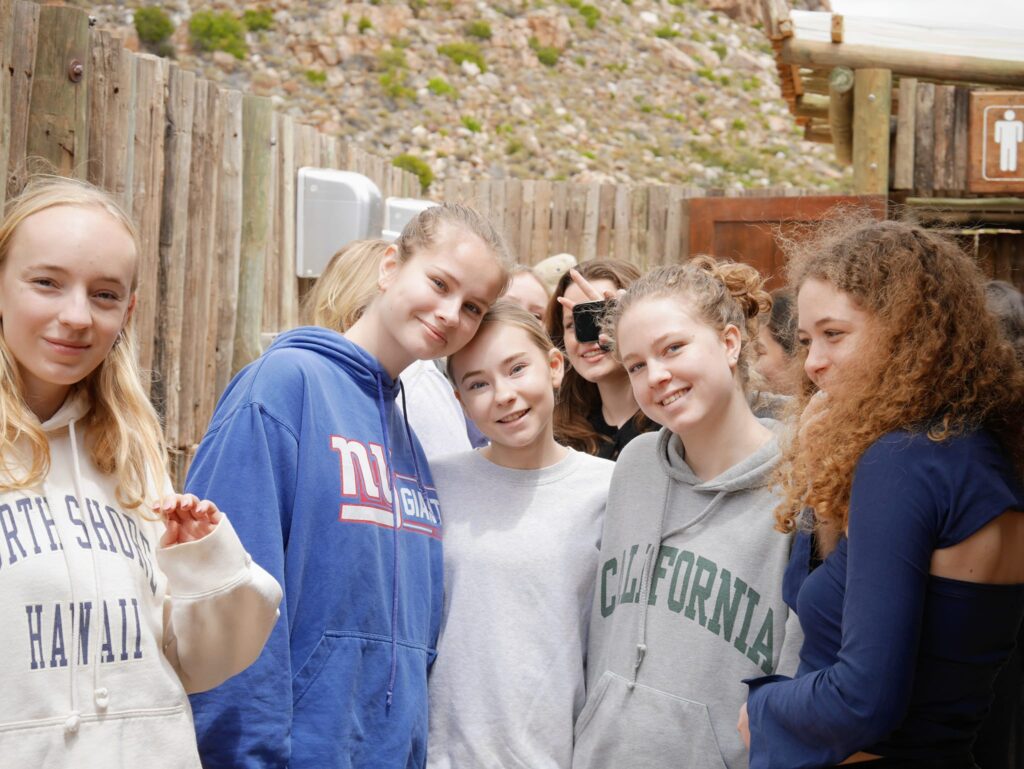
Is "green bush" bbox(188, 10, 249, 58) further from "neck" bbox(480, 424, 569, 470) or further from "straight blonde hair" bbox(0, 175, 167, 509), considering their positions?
"straight blonde hair" bbox(0, 175, 167, 509)

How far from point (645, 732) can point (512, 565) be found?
20.3 inches

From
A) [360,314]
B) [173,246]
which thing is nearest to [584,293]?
[360,314]

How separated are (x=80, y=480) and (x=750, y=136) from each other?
5132cm

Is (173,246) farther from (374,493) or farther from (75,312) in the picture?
(75,312)

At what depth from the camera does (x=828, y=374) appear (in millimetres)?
2301

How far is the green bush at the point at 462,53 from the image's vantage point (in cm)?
4869

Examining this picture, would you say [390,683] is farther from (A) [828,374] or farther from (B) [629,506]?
(A) [828,374]

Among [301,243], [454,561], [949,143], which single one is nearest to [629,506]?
[454,561]

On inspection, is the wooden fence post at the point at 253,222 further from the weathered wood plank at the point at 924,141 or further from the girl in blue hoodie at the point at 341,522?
the weathered wood plank at the point at 924,141

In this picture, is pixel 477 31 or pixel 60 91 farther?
pixel 477 31

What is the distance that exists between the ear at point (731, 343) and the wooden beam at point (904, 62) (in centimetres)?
498

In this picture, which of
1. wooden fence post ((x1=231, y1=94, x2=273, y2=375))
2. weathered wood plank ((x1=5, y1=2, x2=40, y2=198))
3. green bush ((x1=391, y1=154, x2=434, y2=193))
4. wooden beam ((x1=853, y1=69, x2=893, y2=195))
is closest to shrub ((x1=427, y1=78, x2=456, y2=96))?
green bush ((x1=391, y1=154, x2=434, y2=193))

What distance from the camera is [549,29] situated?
53344 millimetres

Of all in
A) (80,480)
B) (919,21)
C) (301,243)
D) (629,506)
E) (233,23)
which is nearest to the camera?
(80,480)
